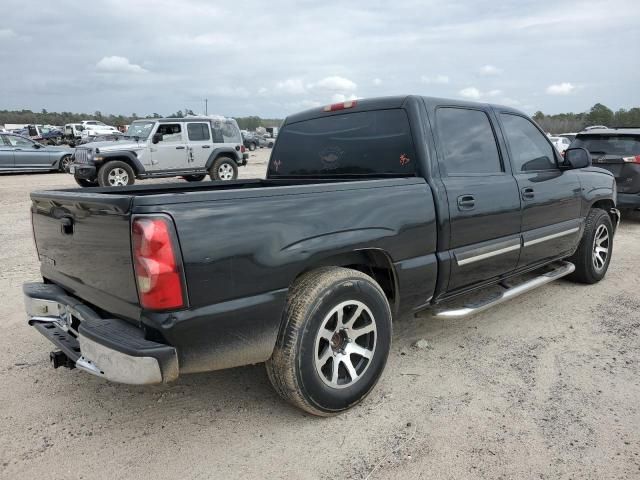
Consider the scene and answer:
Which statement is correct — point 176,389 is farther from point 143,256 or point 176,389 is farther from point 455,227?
point 455,227

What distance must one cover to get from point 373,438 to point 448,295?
4.30 feet

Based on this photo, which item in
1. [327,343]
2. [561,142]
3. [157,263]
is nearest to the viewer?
[157,263]

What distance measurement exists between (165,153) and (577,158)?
11422mm

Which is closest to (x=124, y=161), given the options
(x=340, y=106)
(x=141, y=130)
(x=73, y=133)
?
(x=141, y=130)

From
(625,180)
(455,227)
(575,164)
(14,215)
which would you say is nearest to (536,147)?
(575,164)

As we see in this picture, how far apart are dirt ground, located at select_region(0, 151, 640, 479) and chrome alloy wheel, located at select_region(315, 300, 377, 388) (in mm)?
256

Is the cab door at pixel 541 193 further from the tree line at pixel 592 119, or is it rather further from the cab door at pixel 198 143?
the tree line at pixel 592 119

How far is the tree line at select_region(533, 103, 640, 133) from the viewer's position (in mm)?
53312

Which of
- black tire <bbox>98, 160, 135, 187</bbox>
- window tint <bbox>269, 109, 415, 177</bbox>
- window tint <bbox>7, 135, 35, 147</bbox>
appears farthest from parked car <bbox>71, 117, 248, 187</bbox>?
window tint <bbox>269, 109, 415, 177</bbox>

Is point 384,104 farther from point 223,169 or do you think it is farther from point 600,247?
point 223,169

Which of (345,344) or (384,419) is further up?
(345,344)

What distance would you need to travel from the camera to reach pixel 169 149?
45.1 feet

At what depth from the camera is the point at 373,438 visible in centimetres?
267

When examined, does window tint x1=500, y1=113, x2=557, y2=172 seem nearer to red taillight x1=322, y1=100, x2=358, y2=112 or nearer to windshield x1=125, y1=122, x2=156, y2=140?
red taillight x1=322, y1=100, x2=358, y2=112
